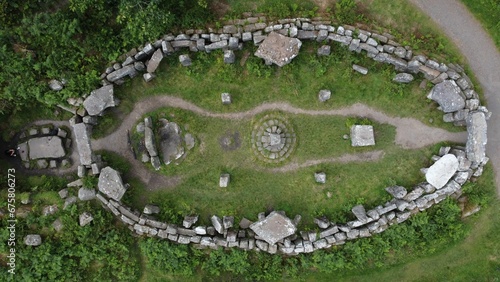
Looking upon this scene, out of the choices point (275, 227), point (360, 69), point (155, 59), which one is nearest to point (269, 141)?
point (275, 227)

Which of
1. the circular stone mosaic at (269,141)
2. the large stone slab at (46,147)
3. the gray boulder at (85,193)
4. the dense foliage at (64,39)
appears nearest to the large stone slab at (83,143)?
the gray boulder at (85,193)

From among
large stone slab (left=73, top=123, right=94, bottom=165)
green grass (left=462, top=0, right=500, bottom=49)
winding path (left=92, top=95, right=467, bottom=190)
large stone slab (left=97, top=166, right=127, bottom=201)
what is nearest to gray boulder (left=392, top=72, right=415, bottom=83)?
winding path (left=92, top=95, right=467, bottom=190)

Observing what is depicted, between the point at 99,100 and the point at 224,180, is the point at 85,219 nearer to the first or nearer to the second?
the point at 99,100

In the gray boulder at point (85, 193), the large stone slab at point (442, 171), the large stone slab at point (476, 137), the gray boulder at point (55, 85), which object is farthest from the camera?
the gray boulder at point (85, 193)

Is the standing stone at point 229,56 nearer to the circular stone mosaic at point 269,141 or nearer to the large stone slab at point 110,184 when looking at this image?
the circular stone mosaic at point 269,141

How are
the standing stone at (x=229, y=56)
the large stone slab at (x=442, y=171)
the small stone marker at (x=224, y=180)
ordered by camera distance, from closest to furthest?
the large stone slab at (x=442, y=171), the standing stone at (x=229, y=56), the small stone marker at (x=224, y=180)

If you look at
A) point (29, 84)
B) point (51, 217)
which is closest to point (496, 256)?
point (51, 217)
